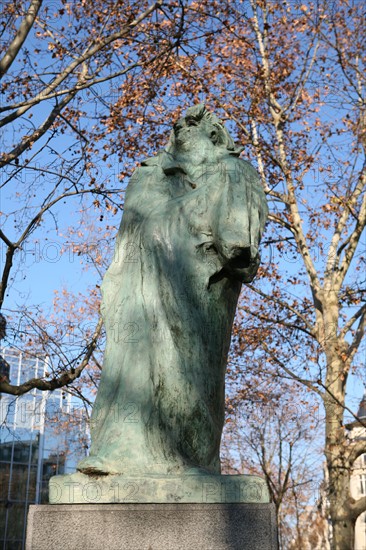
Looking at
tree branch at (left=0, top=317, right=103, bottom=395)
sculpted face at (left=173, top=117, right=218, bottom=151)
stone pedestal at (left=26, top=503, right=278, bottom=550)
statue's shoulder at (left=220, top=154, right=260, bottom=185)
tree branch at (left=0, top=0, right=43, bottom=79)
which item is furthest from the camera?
tree branch at (left=0, top=317, right=103, bottom=395)

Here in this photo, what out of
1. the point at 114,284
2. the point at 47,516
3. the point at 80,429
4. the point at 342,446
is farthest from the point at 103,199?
the point at 80,429

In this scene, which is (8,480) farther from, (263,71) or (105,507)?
(105,507)

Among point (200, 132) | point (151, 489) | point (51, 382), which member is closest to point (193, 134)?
point (200, 132)

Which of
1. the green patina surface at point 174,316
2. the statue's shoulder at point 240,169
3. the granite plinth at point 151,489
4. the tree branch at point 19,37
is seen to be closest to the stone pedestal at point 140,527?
the granite plinth at point 151,489

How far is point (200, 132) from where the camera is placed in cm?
426

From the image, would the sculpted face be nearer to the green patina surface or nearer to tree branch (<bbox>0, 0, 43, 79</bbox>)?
the green patina surface

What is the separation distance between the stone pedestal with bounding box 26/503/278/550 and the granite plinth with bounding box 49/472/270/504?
52mm

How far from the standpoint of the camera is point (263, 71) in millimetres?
15391

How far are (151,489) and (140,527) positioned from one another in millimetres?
164

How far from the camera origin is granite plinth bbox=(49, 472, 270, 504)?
3.10 m

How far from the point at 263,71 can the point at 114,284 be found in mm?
12481

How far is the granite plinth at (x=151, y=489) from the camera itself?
3.10 m

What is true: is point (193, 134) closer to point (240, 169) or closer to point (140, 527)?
point (240, 169)

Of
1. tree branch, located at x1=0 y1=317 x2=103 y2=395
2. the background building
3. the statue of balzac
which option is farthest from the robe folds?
the background building
